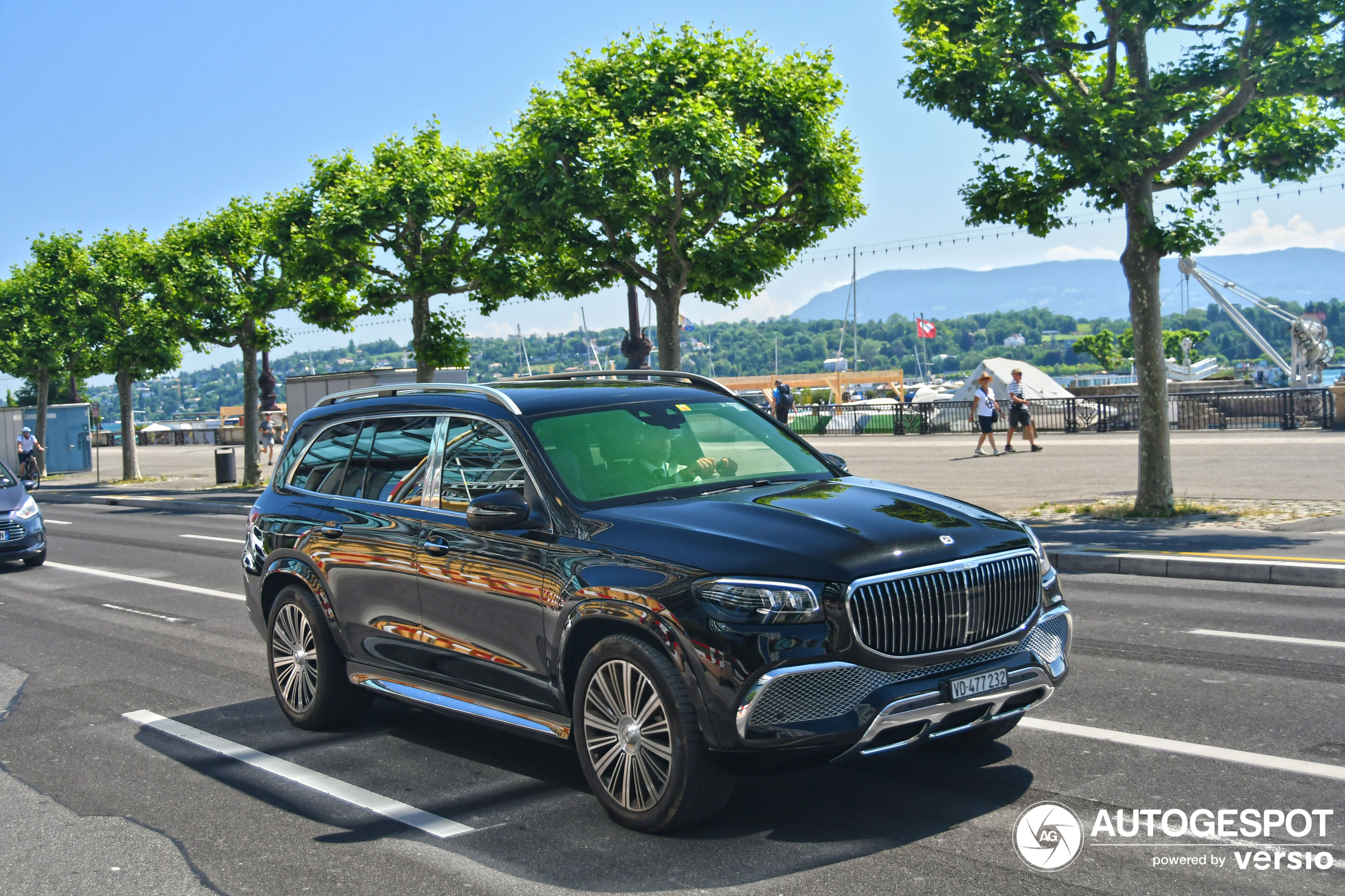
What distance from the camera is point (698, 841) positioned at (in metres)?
4.61

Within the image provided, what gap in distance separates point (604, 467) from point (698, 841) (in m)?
1.65

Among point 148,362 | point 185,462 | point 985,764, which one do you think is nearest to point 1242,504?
point 985,764

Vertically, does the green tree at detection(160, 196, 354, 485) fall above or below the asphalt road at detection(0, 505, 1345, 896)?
above

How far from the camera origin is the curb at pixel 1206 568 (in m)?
10.3

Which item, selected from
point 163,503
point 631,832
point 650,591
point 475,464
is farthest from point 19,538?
point 650,591

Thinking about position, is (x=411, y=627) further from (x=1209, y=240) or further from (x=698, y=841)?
(x=1209, y=240)

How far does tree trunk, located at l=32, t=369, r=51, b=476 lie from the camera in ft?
163

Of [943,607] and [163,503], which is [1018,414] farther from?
[943,607]

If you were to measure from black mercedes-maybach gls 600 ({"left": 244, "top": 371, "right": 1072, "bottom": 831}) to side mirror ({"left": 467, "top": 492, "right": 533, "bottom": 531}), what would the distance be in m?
0.01

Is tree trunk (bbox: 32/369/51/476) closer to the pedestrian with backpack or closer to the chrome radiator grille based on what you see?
the pedestrian with backpack

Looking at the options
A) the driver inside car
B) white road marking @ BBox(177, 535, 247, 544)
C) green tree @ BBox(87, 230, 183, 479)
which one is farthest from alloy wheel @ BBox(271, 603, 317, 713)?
green tree @ BBox(87, 230, 183, 479)

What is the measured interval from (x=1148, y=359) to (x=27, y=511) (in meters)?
14.5

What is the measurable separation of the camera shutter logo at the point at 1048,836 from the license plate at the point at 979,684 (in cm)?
52

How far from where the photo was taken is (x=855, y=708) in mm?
4301
